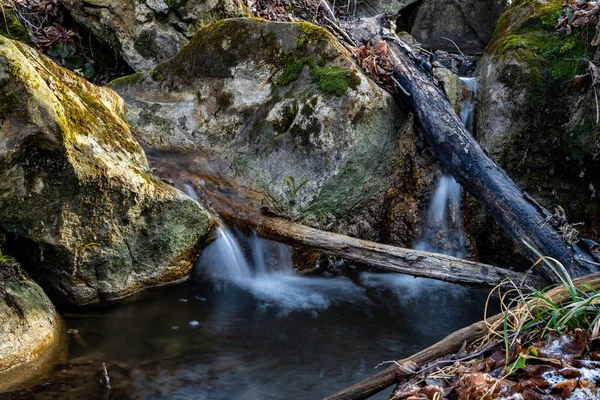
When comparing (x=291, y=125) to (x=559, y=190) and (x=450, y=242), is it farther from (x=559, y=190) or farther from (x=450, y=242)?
(x=559, y=190)

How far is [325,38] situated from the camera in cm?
635

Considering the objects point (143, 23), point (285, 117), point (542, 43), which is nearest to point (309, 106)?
point (285, 117)

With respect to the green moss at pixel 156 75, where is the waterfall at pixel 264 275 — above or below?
below

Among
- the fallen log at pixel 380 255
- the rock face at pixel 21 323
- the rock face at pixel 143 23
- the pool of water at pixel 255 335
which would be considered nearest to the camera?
the rock face at pixel 21 323

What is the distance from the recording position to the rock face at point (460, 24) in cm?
1104

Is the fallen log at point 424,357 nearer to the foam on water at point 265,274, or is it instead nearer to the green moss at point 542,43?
the foam on water at point 265,274

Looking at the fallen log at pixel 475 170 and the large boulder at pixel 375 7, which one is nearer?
the fallen log at pixel 475 170

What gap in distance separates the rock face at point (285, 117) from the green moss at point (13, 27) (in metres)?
2.10

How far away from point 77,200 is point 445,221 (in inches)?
161

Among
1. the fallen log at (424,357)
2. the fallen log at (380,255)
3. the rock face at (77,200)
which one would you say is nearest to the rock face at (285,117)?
the fallen log at (380,255)

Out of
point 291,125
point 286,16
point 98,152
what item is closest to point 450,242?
point 291,125

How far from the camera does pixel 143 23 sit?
799 cm

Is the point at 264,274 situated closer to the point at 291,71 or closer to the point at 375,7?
the point at 291,71

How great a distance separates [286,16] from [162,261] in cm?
593
